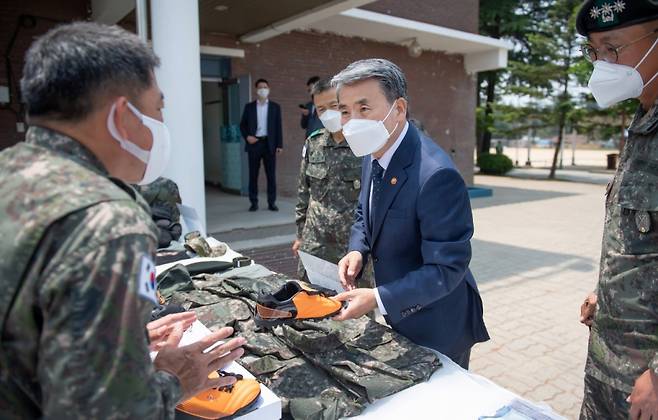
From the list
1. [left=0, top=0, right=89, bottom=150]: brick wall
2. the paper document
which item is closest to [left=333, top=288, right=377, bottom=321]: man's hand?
the paper document

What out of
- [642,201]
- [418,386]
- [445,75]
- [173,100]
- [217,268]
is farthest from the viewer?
[445,75]

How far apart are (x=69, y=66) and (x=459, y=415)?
1.43m

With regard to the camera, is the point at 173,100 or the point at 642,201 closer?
the point at 642,201

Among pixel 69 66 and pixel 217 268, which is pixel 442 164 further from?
pixel 217 268

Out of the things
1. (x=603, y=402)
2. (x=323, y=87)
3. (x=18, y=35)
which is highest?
(x=18, y=35)

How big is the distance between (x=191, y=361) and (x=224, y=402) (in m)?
0.31

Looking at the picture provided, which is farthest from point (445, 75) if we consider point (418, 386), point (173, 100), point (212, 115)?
point (418, 386)

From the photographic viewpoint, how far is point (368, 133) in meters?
1.88

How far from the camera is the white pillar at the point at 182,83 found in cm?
501

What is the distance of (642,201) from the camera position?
4.54 feet

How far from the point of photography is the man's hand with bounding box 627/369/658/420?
125cm

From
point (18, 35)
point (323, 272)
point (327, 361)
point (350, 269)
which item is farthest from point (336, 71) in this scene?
point (327, 361)

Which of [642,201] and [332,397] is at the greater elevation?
[642,201]

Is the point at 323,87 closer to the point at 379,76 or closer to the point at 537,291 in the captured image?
the point at 379,76
